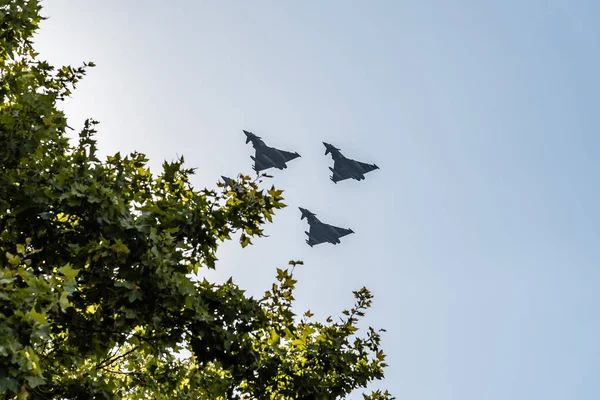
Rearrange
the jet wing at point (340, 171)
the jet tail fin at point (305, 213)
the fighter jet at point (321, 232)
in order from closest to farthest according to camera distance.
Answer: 1. the fighter jet at point (321, 232)
2. the jet wing at point (340, 171)
3. the jet tail fin at point (305, 213)

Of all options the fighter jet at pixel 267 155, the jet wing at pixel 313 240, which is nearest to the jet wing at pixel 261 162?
the fighter jet at pixel 267 155

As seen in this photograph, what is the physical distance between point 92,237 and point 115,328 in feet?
4.31

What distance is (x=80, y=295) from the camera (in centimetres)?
830

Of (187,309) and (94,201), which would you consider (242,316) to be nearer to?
(187,309)

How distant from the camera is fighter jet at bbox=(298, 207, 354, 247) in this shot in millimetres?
40688

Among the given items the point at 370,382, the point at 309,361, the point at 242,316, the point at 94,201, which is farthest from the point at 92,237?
the point at 370,382

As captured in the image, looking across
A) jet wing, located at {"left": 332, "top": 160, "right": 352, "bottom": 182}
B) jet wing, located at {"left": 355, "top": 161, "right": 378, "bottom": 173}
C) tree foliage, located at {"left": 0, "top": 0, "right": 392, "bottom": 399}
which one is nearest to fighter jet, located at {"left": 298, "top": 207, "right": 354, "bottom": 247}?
jet wing, located at {"left": 332, "top": 160, "right": 352, "bottom": 182}

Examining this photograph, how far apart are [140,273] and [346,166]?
3432 centimetres

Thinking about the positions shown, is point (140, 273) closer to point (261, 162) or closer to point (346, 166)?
point (261, 162)

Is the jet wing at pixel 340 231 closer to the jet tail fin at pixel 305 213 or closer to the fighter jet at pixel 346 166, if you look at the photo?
the jet tail fin at pixel 305 213

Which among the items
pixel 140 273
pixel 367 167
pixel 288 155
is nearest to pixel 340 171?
pixel 367 167

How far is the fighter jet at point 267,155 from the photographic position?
38312 millimetres

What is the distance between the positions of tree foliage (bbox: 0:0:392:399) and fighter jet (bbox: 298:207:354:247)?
3072 cm

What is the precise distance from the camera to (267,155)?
38.8 meters
